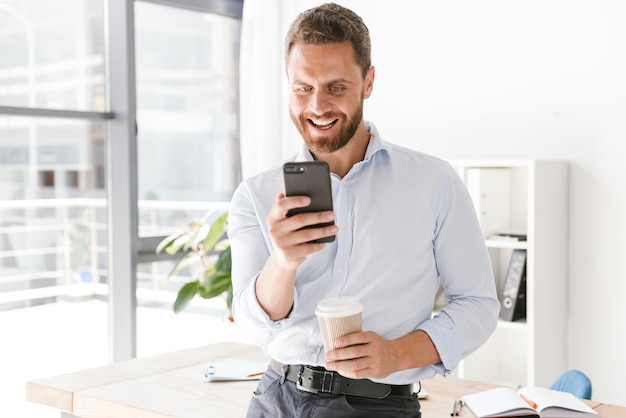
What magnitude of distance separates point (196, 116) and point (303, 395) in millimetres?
3233

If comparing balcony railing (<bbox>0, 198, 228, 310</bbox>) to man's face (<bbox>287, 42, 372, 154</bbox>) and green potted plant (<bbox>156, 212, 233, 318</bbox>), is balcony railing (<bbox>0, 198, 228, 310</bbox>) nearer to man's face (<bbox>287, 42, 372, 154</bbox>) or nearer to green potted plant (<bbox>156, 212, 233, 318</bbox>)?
green potted plant (<bbox>156, 212, 233, 318</bbox>)

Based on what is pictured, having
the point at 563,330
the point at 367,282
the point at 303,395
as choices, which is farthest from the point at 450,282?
the point at 563,330

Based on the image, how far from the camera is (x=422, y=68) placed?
407 cm

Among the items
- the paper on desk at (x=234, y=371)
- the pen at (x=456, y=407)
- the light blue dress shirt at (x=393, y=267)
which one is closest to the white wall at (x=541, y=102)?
the pen at (x=456, y=407)

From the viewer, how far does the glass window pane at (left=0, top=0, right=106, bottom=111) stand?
3686 millimetres

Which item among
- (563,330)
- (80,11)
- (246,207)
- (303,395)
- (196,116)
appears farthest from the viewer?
(196,116)

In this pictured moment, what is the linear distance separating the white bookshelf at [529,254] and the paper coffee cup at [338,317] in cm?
223

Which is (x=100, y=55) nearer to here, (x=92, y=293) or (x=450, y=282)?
(x=92, y=293)

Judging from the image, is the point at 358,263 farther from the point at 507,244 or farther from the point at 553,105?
the point at 553,105

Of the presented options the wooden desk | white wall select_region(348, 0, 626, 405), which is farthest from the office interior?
the wooden desk

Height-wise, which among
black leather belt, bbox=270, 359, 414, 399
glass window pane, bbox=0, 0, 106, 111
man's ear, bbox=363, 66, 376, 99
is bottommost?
black leather belt, bbox=270, 359, 414, 399

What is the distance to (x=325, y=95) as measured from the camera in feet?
5.11

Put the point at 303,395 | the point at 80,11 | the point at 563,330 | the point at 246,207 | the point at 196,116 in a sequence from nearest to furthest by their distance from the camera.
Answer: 1. the point at 303,395
2. the point at 246,207
3. the point at 563,330
4. the point at 80,11
5. the point at 196,116

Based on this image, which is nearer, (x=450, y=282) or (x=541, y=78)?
(x=450, y=282)
